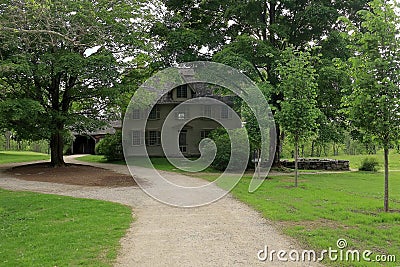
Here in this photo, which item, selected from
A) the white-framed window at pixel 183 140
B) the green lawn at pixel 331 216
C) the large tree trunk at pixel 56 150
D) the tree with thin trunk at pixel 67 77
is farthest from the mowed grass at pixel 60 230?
the white-framed window at pixel 183 140

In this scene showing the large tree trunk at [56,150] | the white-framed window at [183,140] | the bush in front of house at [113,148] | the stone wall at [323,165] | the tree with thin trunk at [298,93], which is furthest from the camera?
the white-framed window at [183,140]

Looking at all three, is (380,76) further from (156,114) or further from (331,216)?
(156,114)

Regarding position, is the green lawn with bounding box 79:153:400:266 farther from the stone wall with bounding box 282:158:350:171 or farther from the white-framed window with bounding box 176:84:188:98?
the white-framed window with bounding box 176:84:188:98

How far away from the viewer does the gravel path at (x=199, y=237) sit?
6277mm

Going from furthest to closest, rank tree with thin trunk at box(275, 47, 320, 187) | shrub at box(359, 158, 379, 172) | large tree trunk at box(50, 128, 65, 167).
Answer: shrub at box(359, 158, 379, 172) → large tree trunk at box(50, 128, 65, 167) → tree with thin trunk at box(275, 47, 320, 187)

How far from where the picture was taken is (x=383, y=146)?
1046 cm

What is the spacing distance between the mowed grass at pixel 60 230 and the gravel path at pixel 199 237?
0.40 meters

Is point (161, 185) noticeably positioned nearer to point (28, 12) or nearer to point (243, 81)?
point (243, 81)

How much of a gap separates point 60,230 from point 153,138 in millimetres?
29095

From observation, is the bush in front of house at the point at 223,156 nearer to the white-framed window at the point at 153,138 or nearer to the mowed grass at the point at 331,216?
the mowed grass at the point at 331,216

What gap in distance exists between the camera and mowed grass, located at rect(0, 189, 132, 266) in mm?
6387

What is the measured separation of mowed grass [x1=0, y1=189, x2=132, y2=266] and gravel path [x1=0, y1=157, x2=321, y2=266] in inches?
15.8

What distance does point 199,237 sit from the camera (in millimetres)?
7711

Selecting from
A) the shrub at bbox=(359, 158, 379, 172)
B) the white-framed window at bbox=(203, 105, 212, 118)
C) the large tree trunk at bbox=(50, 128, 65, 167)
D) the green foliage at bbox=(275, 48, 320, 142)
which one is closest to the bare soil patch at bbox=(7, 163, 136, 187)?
the large tree trunk at bbox=(50, 128, 65, 167)
